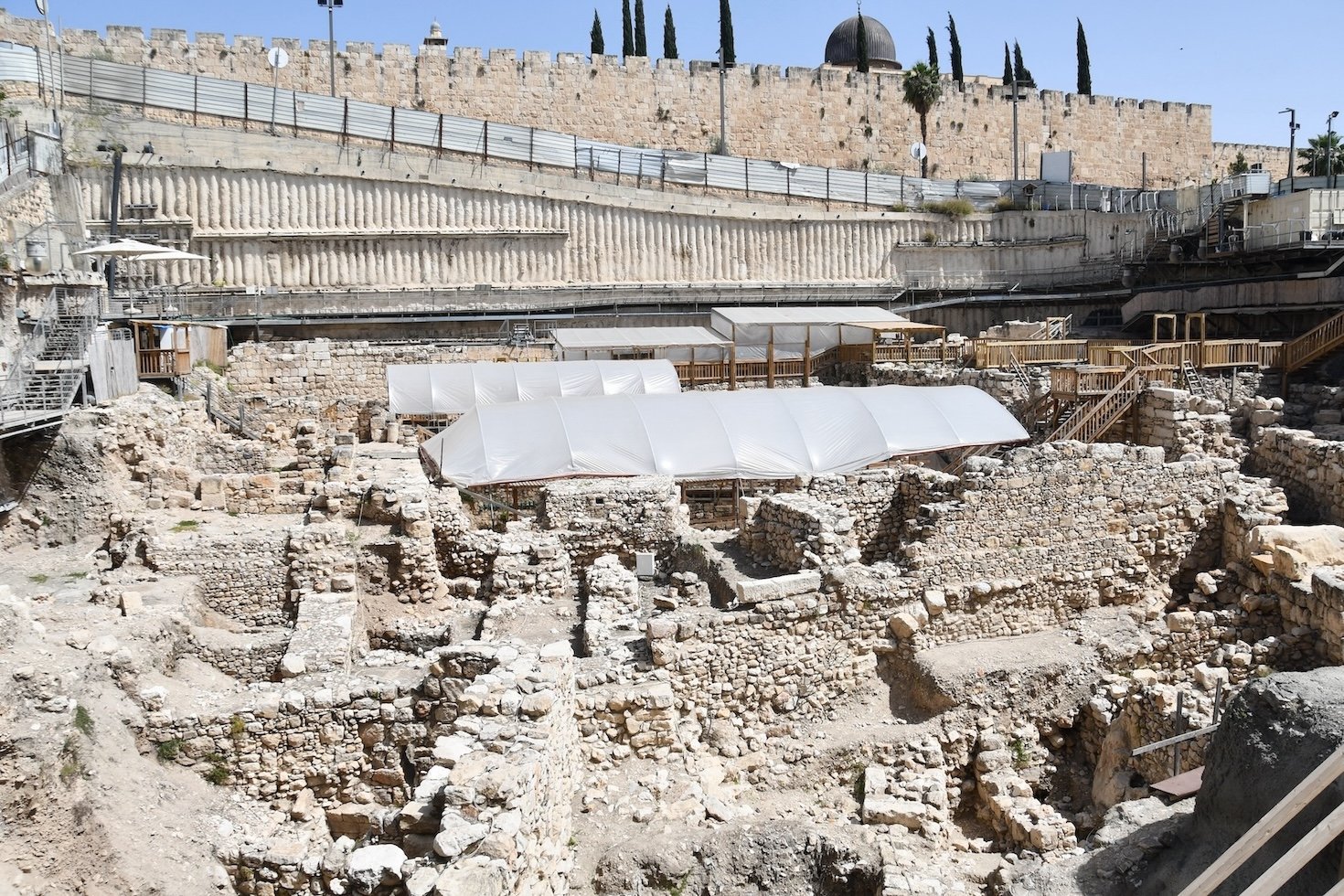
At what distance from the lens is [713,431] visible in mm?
16297

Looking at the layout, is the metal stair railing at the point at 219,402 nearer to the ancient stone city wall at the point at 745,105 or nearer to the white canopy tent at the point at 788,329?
the white canopy tent at the point at 788,329

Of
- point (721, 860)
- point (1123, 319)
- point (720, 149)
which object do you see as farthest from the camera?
point (720, 149)

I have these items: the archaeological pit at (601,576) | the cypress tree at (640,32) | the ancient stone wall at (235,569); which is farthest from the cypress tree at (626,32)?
the ancient stone wall at (235,569)

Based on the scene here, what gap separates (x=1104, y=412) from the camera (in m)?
18.4

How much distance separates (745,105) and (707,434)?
2760 cm

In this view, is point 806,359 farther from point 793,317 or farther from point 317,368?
point 317,368

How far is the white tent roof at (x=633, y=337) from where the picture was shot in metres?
23.8

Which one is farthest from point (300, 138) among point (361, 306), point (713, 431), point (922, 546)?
point (922, 546)

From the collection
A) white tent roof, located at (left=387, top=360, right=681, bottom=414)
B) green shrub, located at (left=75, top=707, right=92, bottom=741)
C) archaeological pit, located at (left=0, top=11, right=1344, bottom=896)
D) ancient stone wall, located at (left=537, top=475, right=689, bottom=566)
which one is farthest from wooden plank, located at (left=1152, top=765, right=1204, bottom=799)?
white tent roof, located at (left=387, top=360, right=681, bottom=414)

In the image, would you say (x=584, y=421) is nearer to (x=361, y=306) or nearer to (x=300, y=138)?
(x=361, y=306)

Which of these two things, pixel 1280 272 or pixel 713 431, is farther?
pixel 1280 272

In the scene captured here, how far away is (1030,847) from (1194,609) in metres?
4.78

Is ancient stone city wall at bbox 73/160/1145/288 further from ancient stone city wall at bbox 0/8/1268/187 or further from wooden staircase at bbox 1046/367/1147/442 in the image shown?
wooden staircase at bbox 1046/367/1147/442

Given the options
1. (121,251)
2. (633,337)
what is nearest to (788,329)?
(633,337)
